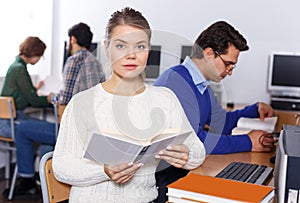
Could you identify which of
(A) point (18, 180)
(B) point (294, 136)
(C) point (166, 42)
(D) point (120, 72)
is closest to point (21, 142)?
(A) point (18, 180)

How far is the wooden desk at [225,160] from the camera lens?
1.53 m

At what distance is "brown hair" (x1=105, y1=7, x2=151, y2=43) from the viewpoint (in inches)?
55.6

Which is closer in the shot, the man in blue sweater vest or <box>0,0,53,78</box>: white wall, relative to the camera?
the man in blue sweater vest

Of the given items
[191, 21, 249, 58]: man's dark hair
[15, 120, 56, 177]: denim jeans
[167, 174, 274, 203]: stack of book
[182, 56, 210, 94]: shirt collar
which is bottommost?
[15, 120, 56, 177]: denim jeans

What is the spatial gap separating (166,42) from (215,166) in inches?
20.6

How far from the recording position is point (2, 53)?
390cm

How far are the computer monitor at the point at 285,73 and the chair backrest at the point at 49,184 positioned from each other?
276 cm

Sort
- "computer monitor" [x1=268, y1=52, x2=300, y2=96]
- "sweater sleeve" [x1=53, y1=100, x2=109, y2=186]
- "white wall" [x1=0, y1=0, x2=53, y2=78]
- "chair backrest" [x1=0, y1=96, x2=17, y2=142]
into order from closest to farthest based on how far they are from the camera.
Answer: "sweater sleeve" [x1=53, y1=100, x2=109, y2=186] < "chair backrest" [x1=0, y1=96, x2=17, y2=142] < "computer monitor" [x1=268, y1=52, x2=300, y2=96] < "white wall" [x1=0, y1=0, x2=53, y2=78]

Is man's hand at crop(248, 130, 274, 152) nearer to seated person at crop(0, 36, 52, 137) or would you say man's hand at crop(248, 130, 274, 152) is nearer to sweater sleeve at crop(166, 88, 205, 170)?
sweater sleeve at crop(166, 88, 205, 170)

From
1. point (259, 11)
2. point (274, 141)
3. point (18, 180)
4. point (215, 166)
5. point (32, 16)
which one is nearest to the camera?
point (215, 166)

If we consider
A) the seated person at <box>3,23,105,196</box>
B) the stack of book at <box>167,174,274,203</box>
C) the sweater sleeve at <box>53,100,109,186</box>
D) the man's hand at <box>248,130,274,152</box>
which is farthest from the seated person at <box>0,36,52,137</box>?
the stack of book at <box>167,174,274,203</box>

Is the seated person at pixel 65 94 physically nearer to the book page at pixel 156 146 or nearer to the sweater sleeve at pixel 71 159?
the sweater sleeve at pixel 71 159

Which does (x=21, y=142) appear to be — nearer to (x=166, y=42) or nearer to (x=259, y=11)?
(x=166, y=42)

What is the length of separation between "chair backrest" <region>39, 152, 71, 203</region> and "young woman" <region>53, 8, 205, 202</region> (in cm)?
5
